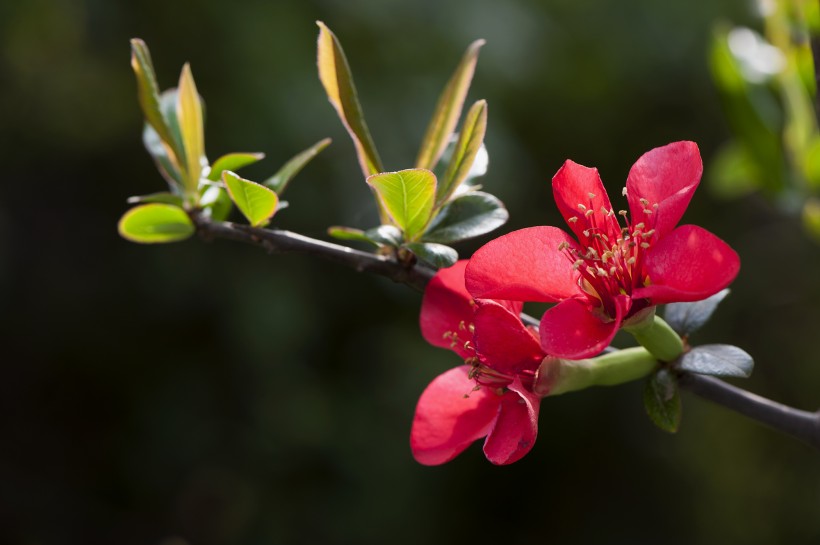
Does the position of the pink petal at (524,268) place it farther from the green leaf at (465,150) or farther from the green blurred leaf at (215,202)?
the green blurred leaf at (215,202)

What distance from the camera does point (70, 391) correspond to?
1.70 m

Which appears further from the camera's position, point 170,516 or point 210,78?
point 170,516

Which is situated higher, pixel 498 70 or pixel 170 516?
pixel 498 70

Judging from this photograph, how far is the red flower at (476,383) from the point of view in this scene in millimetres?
424

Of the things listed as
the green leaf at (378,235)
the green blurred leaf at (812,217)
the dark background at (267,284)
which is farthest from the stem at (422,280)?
the dark background at (267,284)

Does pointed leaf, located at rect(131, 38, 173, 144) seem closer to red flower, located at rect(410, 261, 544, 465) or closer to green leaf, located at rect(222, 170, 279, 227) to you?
green leaf, located at rect(222, 170, 279, 227)

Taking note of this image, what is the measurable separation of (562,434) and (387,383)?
451 mm

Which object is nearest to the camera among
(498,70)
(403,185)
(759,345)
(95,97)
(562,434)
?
(403,185)

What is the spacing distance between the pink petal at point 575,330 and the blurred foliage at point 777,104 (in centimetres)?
45

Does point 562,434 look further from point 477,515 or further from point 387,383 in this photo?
point 387,383

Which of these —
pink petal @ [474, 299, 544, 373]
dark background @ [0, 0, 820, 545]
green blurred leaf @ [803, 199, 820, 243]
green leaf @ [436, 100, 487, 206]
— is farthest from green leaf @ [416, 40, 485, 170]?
dark background @ [0, 0, 820, 545]

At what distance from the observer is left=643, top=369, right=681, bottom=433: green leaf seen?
0.45m

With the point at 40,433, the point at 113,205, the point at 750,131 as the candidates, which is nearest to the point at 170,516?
the point at 40,433

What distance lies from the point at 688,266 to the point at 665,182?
Answer: 51 mm
